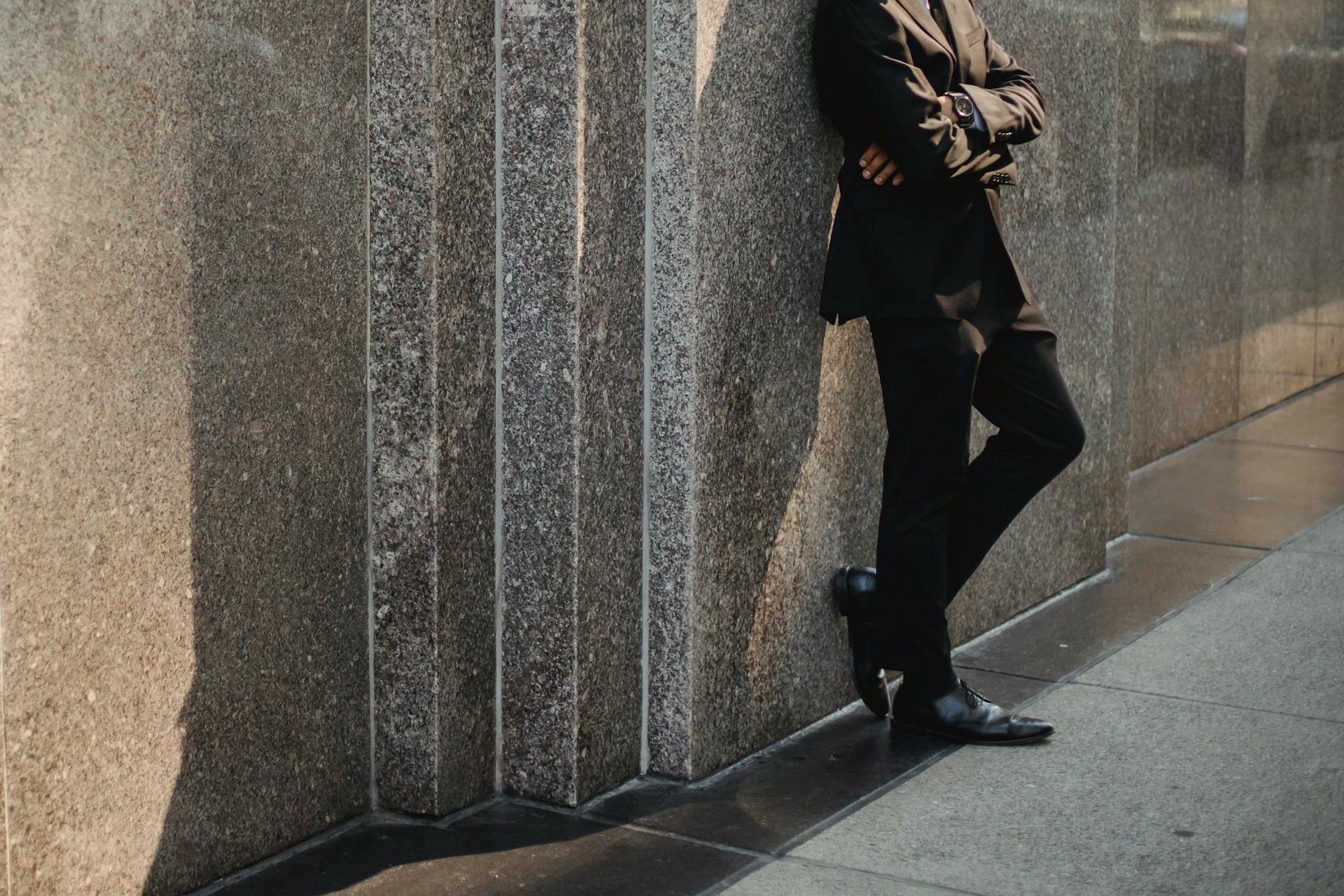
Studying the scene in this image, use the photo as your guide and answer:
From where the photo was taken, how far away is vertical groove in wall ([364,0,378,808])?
347 centimetres

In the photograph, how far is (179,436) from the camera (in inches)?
123

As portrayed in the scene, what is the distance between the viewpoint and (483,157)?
3559mm

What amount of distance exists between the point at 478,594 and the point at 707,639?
0.56 metres

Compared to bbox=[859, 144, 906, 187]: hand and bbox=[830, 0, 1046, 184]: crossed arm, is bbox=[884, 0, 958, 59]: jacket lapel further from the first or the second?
bbox=[859, 144, 906, 187]: hand

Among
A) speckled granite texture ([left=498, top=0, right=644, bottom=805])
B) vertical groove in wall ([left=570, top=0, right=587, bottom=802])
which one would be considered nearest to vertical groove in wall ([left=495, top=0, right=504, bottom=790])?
speckled granite texture ([left=498, top=0, right=644, bottom=805])

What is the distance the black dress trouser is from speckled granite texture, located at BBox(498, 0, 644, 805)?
0.68 meters

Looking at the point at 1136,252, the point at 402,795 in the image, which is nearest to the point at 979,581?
the point at 402,795

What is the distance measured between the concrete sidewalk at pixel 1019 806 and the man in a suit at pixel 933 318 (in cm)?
22

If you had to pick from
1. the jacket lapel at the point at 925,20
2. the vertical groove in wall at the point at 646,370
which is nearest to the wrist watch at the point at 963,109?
the jacket lapel at the point at 925,20

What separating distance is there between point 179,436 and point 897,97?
174cm

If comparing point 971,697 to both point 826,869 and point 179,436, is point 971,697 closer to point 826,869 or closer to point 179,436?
point 826,869

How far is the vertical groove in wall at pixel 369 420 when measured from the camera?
347 centimetres

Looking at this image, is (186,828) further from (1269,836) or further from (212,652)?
(1269,836)

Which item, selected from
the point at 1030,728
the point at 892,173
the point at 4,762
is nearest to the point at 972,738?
the point at 1030,728
